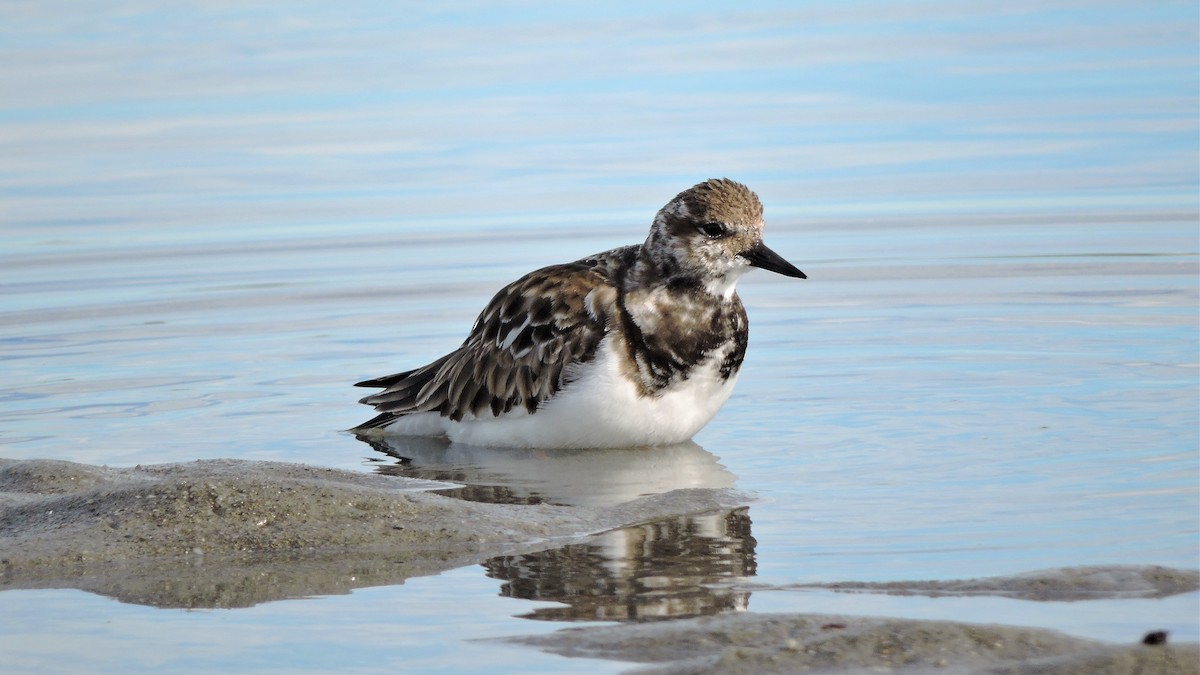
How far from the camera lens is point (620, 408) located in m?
10.6

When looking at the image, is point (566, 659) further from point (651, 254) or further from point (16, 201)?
point (16, 201)

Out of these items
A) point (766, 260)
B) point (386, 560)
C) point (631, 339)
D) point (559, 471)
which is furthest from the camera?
point (766, 260)

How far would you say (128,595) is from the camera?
7773mm

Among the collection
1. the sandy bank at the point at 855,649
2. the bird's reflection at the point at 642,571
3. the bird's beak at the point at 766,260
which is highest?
the bird's beak at the point at 766,260

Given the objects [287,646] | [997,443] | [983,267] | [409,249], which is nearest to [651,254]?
[997,443]

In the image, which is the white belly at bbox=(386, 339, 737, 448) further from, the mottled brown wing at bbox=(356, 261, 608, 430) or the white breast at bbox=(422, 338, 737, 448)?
the mottled brown wing at bbox=(356, 261, 608, 430)

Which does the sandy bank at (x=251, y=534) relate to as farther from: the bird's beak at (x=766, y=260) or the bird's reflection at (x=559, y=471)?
the bird's beak at (x=766, y=260)

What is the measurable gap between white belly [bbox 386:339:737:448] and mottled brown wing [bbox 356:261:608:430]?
11 cm

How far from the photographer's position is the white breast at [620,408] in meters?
10.6

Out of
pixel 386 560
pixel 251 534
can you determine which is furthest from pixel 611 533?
pixel 251 534

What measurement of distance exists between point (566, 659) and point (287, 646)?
110cm

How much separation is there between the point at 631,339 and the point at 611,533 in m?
2.09

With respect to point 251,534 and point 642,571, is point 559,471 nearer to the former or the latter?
point 251,534

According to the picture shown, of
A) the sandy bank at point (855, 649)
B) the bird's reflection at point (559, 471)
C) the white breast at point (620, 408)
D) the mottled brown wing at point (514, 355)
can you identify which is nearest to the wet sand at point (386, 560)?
the sandy bank at point (855, 649)
